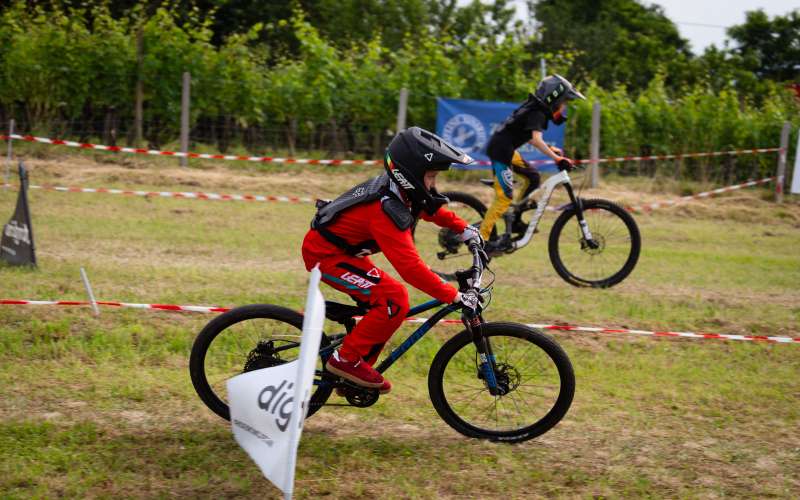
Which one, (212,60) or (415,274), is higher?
(212,60)

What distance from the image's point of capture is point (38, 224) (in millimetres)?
12008

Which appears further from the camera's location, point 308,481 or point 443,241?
point 443,241

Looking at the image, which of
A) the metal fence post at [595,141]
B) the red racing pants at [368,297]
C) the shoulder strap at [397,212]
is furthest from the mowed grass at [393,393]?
the metal fence post at [595,141]

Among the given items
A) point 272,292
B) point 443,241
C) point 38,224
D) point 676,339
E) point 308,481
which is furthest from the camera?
point 38,224

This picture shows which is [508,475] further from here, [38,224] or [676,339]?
[38,224]

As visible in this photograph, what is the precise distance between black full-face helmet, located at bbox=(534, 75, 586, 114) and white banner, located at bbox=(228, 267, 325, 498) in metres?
5.46

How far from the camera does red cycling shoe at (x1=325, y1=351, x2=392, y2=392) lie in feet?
17.3

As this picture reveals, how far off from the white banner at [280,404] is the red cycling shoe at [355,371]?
0.69 m

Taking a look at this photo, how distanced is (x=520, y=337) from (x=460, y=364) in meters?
0.43

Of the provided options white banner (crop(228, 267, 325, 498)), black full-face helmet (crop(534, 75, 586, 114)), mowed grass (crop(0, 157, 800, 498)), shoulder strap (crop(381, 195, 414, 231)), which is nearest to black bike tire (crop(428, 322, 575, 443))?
mowed grass (crop(0, 157, 800, 498))

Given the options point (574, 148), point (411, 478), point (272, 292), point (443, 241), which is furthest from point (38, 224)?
point (574, 148)

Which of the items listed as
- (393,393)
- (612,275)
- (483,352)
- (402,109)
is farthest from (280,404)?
(402,109)

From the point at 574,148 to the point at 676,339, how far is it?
1169cm

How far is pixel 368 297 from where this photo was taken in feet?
17.1
